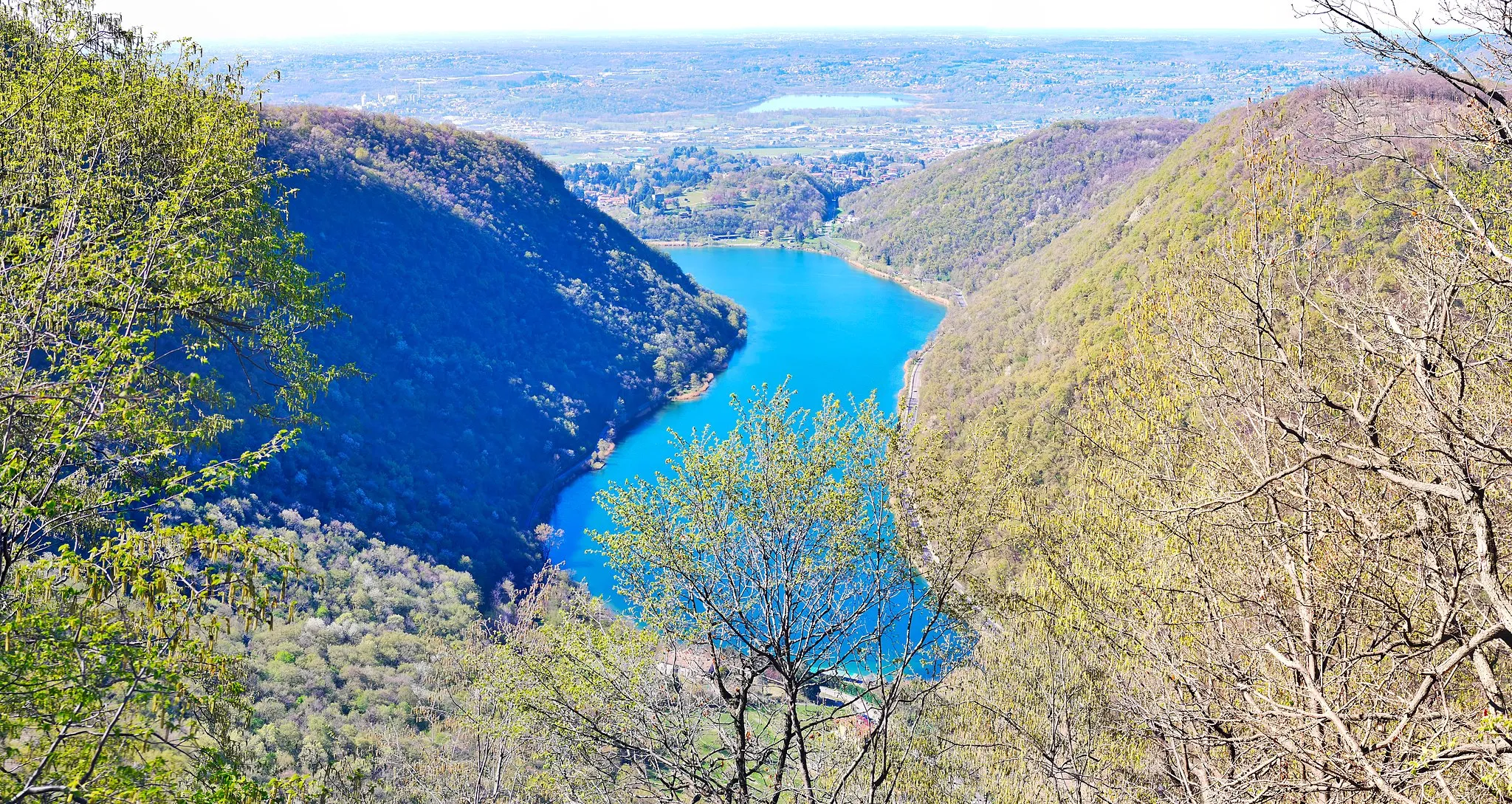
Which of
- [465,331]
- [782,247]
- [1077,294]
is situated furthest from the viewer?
[782,247]

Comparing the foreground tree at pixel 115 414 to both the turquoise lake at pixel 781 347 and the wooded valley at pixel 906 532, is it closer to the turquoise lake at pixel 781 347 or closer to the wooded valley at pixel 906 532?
the wooded valley at pixel 906 532

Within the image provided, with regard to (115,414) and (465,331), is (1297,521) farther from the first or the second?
(465,331)

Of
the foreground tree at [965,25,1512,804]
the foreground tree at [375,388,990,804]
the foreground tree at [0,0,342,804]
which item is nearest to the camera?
the foreground tree at [0,0,342,804]

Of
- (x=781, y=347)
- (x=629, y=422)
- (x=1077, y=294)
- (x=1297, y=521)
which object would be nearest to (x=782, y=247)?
(x=781, y=347)

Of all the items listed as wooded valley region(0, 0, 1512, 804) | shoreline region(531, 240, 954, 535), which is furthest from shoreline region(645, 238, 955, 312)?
wooded valley region(0, 0, 1512, 804)

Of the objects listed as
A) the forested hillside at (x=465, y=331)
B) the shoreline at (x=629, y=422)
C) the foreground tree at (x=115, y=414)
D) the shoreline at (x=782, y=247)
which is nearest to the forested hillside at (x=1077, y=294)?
the shoreline at (x=629, y=422)

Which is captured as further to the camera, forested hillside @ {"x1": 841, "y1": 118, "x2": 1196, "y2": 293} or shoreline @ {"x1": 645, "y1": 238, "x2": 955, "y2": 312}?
shoreline @ {"x1": 645, "y1": 238, "x2": 955, "y2": 312}

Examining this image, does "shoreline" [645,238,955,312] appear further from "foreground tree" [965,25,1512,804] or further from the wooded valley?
"foreground tree" [965,25,1512,804]
